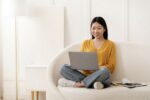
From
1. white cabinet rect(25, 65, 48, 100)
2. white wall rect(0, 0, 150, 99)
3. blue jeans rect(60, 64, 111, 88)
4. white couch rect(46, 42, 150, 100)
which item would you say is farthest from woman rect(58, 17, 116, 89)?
white wall rect(0, 0, 150, 99)

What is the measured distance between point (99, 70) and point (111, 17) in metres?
1.22

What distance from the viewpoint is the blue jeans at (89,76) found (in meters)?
2.75

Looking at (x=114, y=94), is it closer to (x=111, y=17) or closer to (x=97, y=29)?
(x=97, y=29)

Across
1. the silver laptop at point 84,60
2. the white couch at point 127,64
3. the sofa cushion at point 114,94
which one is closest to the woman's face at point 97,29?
the white couch at point 127,64

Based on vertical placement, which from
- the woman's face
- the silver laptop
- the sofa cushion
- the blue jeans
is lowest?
the sofa cushion

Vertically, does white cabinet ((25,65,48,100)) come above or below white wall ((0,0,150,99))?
below

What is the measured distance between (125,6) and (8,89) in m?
1.97

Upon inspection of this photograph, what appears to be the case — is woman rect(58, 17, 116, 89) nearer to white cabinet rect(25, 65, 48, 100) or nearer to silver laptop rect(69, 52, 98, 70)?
silver laptop rect(69, 52, 98, 70)

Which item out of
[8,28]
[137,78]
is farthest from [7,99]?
[137,78]

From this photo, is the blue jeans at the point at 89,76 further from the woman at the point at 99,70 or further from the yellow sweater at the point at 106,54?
the yellow sweater at the point at 106,54

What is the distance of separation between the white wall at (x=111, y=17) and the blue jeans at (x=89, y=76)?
1.00m

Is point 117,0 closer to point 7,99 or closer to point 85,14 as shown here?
point 85,14

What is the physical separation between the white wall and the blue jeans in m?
1.00

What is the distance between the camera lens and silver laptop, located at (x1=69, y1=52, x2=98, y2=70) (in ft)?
8.97
